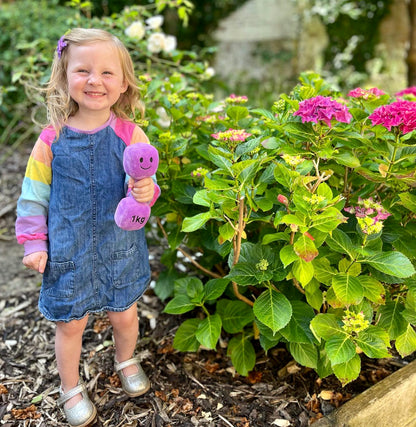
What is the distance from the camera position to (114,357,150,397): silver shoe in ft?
5.95

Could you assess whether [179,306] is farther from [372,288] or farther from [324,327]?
Answer: [372,288]

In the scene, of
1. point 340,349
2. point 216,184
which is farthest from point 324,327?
point 216,184

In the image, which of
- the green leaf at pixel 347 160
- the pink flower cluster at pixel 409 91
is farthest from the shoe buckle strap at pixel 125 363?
the pink flower cluster at pixel 409 91

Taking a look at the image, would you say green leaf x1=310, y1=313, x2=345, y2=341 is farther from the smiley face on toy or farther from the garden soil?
the smiley face on toy

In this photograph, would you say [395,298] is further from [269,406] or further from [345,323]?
[269,406]

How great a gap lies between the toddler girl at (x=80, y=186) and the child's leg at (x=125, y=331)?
4.5 inches

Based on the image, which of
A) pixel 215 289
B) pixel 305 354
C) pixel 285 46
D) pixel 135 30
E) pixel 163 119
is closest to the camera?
pixel 305 354

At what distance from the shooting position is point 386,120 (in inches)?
58.0

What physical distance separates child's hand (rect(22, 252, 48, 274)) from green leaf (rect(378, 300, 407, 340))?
1257mm

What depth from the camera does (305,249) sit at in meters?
1.38

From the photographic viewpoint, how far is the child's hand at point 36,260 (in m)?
1.50

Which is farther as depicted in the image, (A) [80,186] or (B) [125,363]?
(B) [125,363]

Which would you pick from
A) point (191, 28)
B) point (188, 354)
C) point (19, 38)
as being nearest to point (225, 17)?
point (191, 28)

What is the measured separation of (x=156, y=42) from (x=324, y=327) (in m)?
1.98
